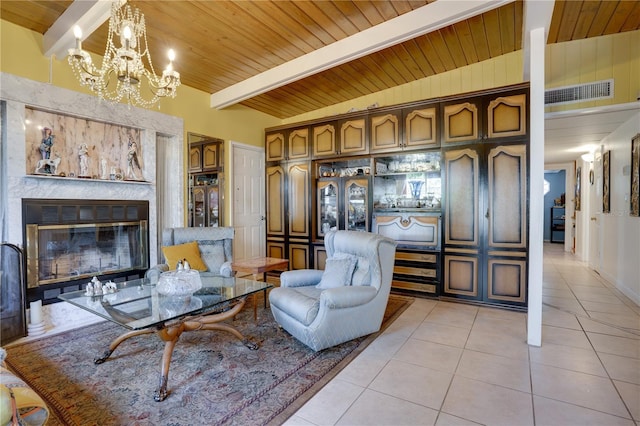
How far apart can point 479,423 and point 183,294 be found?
7.37 ft

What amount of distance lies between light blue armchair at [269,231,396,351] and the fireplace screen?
84.0 inches

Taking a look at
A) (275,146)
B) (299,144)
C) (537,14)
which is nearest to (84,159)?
(275,146)

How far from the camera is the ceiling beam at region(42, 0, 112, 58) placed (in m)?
2.58

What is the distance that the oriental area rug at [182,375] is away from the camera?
6.03 feet

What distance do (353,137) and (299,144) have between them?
981 mm

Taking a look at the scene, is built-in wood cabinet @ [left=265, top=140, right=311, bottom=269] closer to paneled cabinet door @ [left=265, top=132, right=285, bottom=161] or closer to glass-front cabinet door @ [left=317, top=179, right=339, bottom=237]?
paneled cabinet door @ [left=265, top=132, right=285, bottom=161]

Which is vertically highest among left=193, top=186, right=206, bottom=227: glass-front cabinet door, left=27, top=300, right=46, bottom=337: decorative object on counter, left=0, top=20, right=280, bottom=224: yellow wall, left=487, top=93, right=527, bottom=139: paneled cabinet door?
left=0, top=20, right=280, bottom=224: yellow wall

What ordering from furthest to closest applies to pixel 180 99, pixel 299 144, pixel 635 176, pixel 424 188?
pixel 299 144, pixel 424 188, pixel 180 99, pixel 635 176

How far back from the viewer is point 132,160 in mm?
3869

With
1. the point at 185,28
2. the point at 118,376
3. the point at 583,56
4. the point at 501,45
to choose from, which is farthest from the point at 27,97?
the point at 583,56

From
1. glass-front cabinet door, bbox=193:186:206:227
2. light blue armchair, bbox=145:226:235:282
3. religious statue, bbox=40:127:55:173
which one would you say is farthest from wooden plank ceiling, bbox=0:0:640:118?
light blue armchair, bbox=145:226:235:282

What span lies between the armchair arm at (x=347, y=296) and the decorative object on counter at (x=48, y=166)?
3011mm

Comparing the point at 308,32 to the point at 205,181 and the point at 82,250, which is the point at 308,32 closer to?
the point at 205,181

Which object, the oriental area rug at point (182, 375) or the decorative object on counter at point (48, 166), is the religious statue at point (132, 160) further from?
the oriental area rug at point (182, 375)
